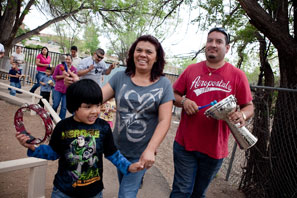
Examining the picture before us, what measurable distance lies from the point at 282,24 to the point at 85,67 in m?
3.87

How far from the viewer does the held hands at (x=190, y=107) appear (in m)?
2.22

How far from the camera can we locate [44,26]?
12.0m

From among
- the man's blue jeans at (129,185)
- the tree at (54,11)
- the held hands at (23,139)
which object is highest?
Answer: the tree at (54,11)

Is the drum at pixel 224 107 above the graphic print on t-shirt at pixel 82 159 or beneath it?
above

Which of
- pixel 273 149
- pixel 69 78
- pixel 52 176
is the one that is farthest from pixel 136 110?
pixel 273 149

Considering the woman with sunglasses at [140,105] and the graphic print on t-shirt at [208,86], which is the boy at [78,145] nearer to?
the woman with sunglasses at [140,105]

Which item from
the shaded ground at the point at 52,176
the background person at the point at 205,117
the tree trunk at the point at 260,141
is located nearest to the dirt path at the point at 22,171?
the shaded ground at the point at 52,176

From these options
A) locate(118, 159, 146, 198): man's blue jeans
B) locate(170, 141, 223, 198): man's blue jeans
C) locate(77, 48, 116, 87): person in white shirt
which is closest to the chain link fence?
locate(170, 141, 223, 198): man's blue jeans

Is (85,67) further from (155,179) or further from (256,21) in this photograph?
(256,21)

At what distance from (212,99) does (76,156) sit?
1354 mm

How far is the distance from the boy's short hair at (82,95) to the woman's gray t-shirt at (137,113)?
35 centimetres

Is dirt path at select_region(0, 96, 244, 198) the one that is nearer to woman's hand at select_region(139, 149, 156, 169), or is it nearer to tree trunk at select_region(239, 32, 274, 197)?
tree trunk at select_region(239, 32, 274, 197)

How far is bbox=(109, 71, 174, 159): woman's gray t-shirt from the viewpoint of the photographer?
196 cm

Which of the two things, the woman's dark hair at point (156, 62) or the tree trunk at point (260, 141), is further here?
the tree trunk at point (260, 141)
